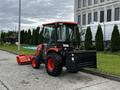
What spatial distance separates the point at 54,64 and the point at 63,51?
72cm

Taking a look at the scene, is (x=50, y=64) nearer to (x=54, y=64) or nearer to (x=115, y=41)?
(x=54, y=64)

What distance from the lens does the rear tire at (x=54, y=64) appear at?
9.98 metres

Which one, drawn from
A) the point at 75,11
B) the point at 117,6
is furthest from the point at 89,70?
the point at 75,11

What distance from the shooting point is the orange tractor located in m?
9.61

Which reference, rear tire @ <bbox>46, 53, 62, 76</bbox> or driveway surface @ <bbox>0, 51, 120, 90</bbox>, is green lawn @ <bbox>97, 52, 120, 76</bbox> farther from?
rear tire @ <bbox>46, 53, 62, 76</bbox>

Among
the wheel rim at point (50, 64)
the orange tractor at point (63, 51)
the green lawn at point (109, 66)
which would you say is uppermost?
the orange tractor at point (63, 51)

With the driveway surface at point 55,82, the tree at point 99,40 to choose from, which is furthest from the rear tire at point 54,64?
the tree at point 99,40

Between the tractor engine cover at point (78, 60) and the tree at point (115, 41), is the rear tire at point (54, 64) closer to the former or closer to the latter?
the tractor engine cover at point (78, 60)

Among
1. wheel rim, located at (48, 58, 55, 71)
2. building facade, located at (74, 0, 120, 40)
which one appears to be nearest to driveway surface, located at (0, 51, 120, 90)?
wheel rim, located at (48, 58, 55, 71)

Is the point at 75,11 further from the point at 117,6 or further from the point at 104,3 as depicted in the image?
the point at 117,6

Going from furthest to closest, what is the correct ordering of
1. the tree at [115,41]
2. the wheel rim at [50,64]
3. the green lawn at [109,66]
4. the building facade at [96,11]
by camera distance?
the building facade at [96,11], the tree at [115,41], the green lawn at [109,66], the wheel rim at [50,64]

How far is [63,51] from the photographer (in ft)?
33.5

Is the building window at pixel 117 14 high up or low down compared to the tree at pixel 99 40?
up

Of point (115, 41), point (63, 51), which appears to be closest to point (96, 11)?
point (115, 41)
